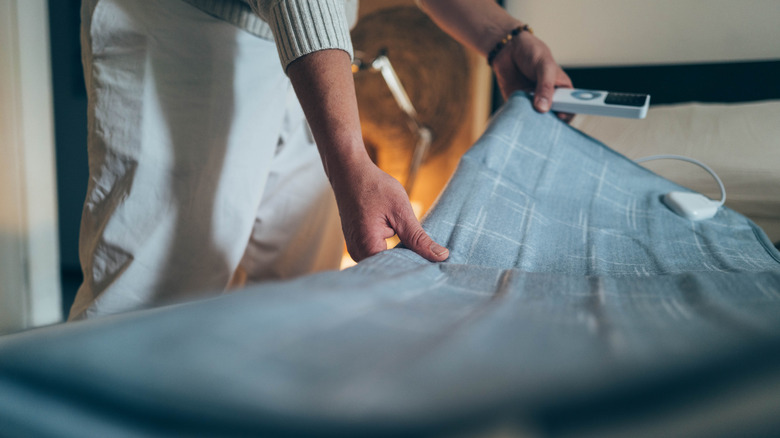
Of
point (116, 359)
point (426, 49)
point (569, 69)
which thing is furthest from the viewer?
point (426, 49)

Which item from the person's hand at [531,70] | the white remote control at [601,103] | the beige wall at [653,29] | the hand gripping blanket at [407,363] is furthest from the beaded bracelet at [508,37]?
the beige wall at [653,29]

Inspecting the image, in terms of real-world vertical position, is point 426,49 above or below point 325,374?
above

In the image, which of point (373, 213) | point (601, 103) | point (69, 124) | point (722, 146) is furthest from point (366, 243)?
point (69, 124)

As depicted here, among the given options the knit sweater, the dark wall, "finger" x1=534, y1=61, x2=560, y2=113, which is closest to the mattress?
"finger" x1=534, y1=61, x2=560, y2=113

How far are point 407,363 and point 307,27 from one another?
432 mm

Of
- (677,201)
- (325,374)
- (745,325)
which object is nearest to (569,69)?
(677,201)

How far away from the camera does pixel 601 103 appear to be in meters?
0.73

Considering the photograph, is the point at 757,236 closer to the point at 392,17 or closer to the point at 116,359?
the point at 116,359

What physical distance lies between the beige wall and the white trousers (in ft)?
4.38

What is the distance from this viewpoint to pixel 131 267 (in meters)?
0.65

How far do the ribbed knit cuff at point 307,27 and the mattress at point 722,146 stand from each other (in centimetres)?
90

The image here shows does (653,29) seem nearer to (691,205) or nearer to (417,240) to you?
(691,205)

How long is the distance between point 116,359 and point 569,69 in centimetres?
180

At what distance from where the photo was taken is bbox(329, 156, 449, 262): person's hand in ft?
1.38
